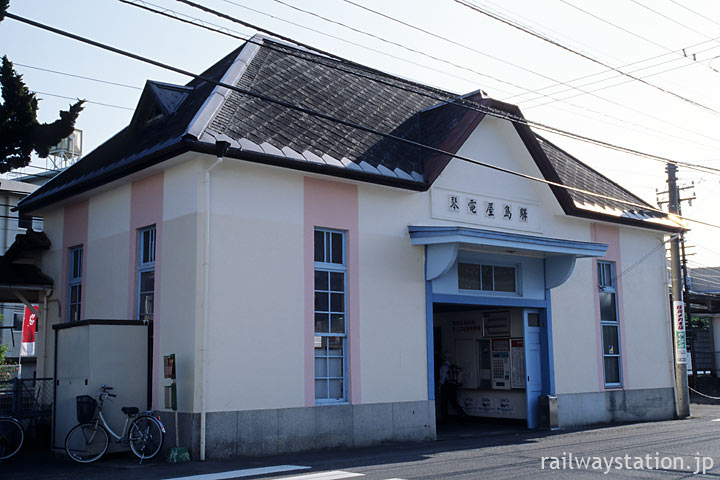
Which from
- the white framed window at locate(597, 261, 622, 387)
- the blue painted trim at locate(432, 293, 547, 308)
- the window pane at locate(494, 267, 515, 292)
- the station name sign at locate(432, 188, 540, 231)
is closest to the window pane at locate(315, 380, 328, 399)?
the blue painted trim at locate(432, 293, 547, 308)

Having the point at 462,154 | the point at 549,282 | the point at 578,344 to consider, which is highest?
the point at 462,154

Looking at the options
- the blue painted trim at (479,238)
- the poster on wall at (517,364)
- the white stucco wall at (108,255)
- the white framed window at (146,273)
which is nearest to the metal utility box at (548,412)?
the poster on wall at (517,364)

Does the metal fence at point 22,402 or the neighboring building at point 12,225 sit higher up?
the neighboring building at point 12,225

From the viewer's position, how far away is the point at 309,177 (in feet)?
47.0

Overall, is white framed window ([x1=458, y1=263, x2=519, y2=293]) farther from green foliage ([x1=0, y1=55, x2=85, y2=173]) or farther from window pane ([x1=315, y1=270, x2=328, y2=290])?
green foliage ([x1=0, y1=55, x2=85, y2=173])

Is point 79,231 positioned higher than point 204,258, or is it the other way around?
point 79,231

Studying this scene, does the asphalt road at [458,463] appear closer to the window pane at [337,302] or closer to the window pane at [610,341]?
the window pane at [337,302]

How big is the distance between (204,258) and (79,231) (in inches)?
219

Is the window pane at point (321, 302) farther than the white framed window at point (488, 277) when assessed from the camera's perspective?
No

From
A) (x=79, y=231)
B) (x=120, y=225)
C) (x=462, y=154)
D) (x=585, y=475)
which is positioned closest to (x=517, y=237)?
(x=462, y=154)

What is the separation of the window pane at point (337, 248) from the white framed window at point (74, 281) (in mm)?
6179

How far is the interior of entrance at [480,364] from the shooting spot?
18.8 metres

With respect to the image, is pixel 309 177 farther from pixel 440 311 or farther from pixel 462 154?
pixel 440 311

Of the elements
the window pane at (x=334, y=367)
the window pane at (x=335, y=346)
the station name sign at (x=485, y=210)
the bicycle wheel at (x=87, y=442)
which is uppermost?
the station name sign at (x=485, y=210)
